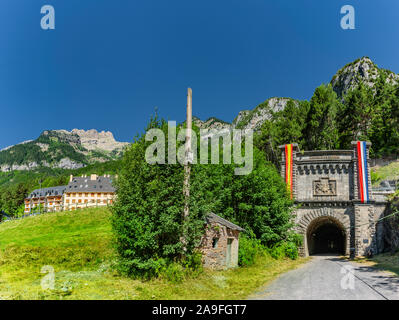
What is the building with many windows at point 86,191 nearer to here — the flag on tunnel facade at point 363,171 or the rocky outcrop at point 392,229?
the flag on tunnel facade at point 363,171

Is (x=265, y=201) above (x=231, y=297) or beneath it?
above

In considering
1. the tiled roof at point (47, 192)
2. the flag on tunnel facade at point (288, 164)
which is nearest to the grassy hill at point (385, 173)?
the flag on tunnel facade at point (288, 164)

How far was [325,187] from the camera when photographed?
31281 millimetres

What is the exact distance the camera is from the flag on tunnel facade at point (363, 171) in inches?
1162

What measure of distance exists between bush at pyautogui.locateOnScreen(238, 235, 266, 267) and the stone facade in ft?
27.6

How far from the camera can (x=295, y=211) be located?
31344 mm

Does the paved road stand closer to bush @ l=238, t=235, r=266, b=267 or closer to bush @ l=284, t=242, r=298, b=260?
bush @ l=238, t=235, r=266, b=267

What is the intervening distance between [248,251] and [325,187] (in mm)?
14230

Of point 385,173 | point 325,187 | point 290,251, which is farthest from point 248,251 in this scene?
point 385,173

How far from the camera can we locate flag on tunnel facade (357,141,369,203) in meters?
29.5

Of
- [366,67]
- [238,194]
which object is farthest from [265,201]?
Answer: [366,67]

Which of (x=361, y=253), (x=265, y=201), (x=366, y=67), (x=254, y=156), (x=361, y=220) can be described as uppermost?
(x=366, y=67)

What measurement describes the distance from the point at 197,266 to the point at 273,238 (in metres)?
12.1
